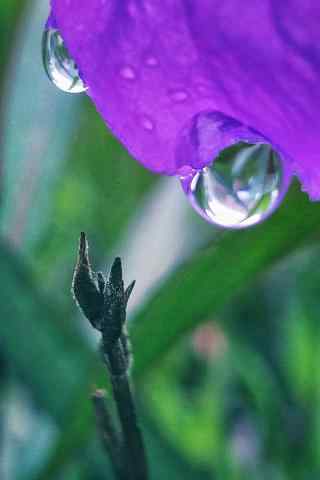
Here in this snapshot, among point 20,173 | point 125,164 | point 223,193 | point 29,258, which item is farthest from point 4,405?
point 223,193

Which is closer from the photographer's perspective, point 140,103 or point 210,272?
point 140,103

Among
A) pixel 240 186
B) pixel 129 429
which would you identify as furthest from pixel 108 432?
pixel 240 186

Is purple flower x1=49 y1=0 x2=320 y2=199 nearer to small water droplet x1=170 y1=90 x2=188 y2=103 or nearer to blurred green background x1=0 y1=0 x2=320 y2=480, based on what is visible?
small water droplet x1=170 y1=90 x2=188 y2=103

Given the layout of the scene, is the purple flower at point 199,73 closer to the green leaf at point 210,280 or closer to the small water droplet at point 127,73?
the small water droplet at point 127,73

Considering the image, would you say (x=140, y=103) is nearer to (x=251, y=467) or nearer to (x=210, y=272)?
(x=210, y=272)

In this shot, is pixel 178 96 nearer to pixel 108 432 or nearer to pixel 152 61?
pixel 152 61

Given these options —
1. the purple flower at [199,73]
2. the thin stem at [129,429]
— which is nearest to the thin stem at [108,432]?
the thin stem at [129,429]

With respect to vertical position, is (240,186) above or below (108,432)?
above
